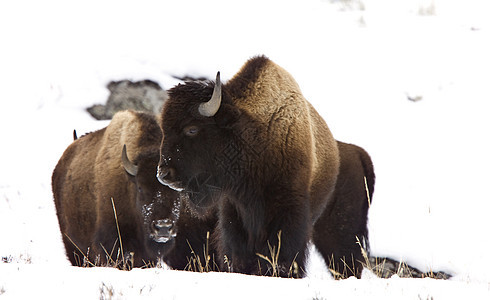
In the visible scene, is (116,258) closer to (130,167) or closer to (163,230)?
(163,230)

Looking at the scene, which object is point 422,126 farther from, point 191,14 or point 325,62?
point 191,14

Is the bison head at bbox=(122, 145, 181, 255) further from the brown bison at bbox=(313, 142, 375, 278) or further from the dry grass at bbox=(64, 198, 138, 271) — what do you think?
the brown bison at bbox=(313, 142, 375, 278)

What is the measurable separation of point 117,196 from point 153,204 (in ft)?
2.30

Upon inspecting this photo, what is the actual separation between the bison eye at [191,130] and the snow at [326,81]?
3.36m

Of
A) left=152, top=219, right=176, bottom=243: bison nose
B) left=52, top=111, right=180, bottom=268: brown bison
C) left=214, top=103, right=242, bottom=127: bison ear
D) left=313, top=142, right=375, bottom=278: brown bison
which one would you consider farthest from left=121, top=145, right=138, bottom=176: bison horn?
left=313, top=142, right=375, bottom=278: brown bison

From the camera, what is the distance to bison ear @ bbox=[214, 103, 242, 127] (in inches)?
203

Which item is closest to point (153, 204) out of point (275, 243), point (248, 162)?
point (248, 162)

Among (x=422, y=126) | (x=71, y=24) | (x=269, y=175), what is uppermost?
(x=71, y=24)

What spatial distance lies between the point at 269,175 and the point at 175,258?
2227 mm

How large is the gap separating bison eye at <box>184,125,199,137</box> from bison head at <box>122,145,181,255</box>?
1.48 metres

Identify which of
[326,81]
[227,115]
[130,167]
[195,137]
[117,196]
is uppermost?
[227,115]

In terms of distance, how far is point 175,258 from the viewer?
6.88 metres

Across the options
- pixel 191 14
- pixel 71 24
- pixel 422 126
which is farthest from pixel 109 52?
pixel 422 126

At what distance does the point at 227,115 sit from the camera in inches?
204
